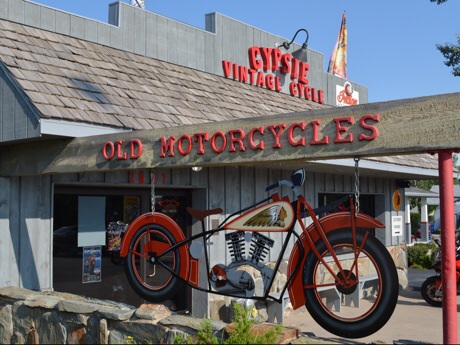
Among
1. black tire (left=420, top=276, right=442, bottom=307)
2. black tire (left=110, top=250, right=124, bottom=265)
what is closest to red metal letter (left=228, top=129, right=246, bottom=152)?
black tire (left=110, top=250, right=124, bottom=265)

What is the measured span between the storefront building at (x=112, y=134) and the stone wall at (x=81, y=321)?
1.88 ft

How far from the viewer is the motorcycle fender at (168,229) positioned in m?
4.95

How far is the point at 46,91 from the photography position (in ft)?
20.5

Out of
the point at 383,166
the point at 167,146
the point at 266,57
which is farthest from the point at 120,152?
the point at 266,57

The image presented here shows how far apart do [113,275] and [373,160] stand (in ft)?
13.8

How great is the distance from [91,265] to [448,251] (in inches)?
196

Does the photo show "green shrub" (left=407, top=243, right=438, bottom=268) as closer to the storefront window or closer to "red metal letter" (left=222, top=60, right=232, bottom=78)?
"red metal letter" (left=222, top=60, right=232, bottom=78)

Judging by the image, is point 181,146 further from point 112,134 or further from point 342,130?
point 342,130

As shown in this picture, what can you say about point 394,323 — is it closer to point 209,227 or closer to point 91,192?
point 209,227

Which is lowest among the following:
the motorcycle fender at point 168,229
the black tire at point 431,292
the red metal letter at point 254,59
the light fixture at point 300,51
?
the black tire at point 431,292

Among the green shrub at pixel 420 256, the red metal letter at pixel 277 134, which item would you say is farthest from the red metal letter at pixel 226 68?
the green shrub at pixel 420 256

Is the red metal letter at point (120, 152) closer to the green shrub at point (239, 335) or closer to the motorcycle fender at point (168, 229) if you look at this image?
the motorcycle fender at point (168, 229)

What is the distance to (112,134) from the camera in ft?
17.7

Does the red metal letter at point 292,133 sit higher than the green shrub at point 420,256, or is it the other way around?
the red metal letter at point 292,133
